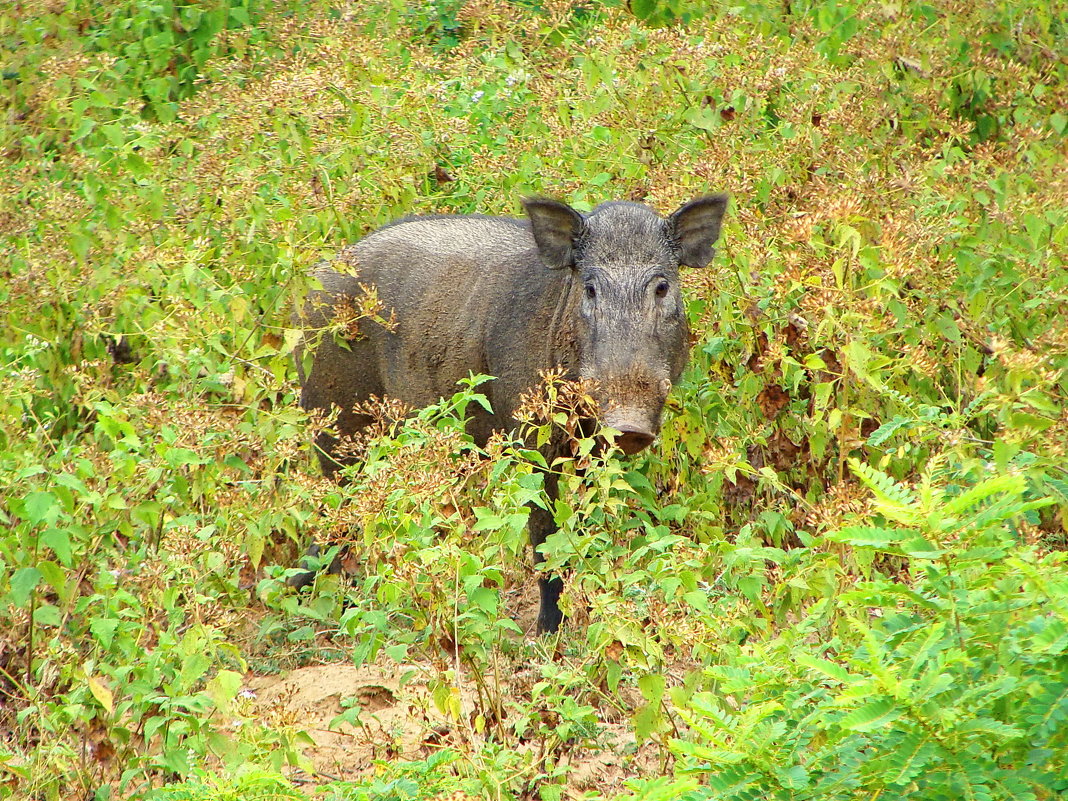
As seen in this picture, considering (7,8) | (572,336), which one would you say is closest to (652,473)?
(572,336)

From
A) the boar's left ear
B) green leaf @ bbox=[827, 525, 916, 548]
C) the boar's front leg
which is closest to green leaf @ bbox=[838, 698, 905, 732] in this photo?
green leaf @ bbox=[827, 525, 916, 548]

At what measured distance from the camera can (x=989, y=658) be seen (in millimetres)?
2623

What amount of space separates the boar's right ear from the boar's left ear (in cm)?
41

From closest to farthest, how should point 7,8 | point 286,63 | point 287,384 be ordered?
point 287,384 < point 286,63 < point 7,8

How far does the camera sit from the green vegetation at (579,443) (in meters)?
2.90

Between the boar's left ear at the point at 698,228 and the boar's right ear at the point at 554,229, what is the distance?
1.35 ft

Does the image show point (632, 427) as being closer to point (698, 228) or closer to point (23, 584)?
point (698, 228)

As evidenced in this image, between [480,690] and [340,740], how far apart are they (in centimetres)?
92

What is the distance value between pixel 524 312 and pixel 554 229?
0.45 m

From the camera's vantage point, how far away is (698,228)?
5625mm

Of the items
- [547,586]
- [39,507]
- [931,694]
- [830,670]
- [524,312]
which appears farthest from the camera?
[524,312]

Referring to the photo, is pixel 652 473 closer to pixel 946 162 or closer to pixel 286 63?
pixel 946 162

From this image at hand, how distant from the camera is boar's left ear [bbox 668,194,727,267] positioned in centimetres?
552

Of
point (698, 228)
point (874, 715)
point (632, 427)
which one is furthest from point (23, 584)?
point (698, 228)
